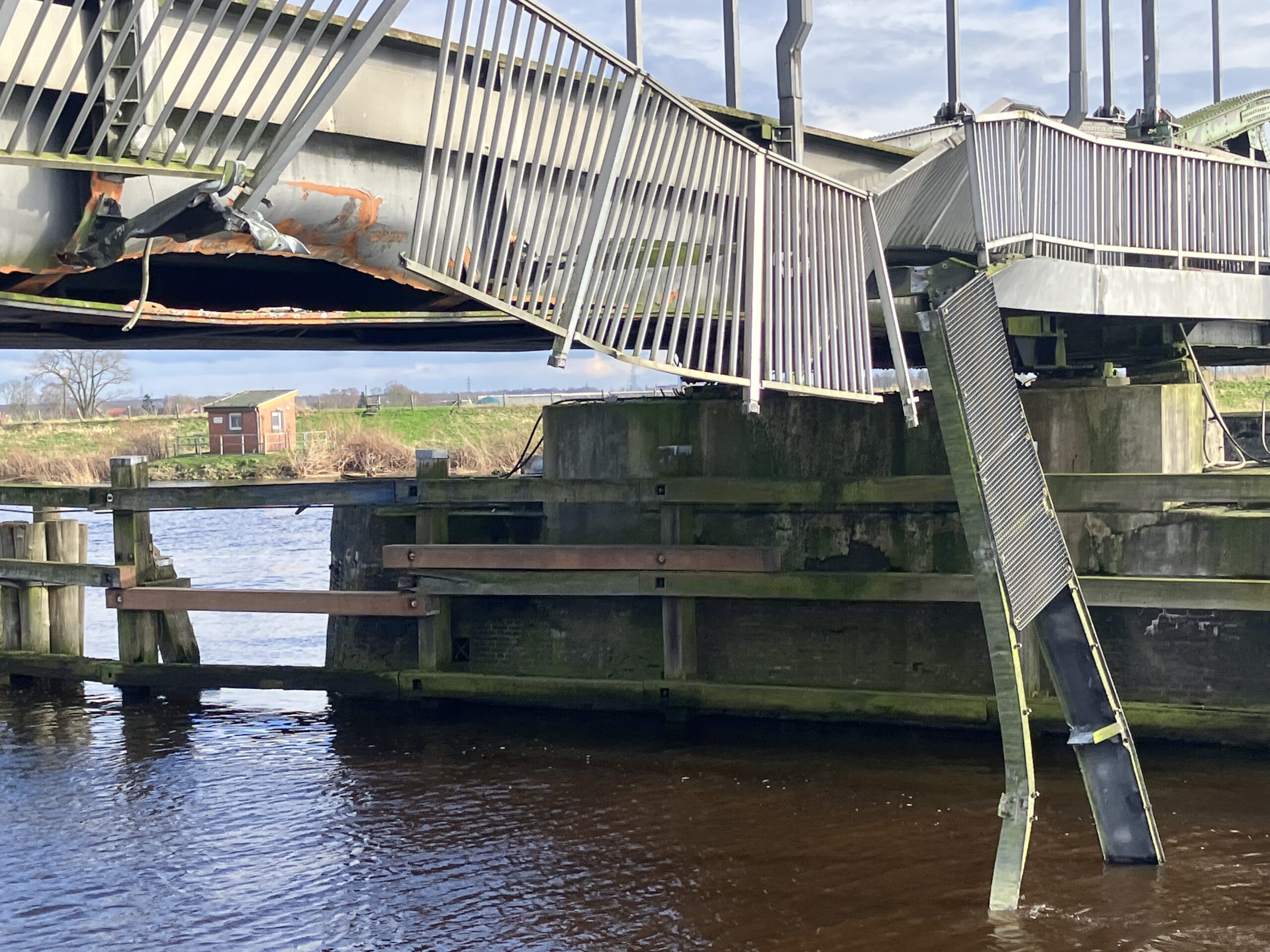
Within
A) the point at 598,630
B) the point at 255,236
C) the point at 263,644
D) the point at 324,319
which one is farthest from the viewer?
the point at 263,644

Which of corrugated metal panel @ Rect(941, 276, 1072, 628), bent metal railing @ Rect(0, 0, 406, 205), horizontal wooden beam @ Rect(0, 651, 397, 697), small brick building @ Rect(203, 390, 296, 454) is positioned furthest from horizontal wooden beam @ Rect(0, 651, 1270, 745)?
small brick building @ Rect(203, 390, 296, 454)

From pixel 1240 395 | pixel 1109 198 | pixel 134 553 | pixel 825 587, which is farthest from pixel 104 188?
pixel 1240 395

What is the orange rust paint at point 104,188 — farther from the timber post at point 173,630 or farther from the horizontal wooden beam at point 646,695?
the timber post at point 173,630

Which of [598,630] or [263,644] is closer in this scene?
[598,630]

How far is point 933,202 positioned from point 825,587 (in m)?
3.54

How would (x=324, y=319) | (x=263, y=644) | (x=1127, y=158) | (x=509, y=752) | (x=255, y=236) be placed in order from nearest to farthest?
(x=255, y=236) < (x=324, y=319) < (x=1127, y=158) < (x=509, y=752) < (x=263, y=644)

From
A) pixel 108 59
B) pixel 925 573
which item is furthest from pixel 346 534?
pixel 108 59

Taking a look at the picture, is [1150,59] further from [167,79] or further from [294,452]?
[294,452]

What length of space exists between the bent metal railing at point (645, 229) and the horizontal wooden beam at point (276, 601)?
4808mm

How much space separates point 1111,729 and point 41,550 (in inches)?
424

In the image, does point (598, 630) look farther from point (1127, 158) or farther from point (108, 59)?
point (108, 59)

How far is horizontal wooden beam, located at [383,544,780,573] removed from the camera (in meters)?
12.1

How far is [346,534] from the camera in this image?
47.4ft

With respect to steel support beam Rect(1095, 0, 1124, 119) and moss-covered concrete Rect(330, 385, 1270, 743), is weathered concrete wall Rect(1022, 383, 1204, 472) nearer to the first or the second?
moss-covered concrete Rect(330, 385, 1270, 743)
